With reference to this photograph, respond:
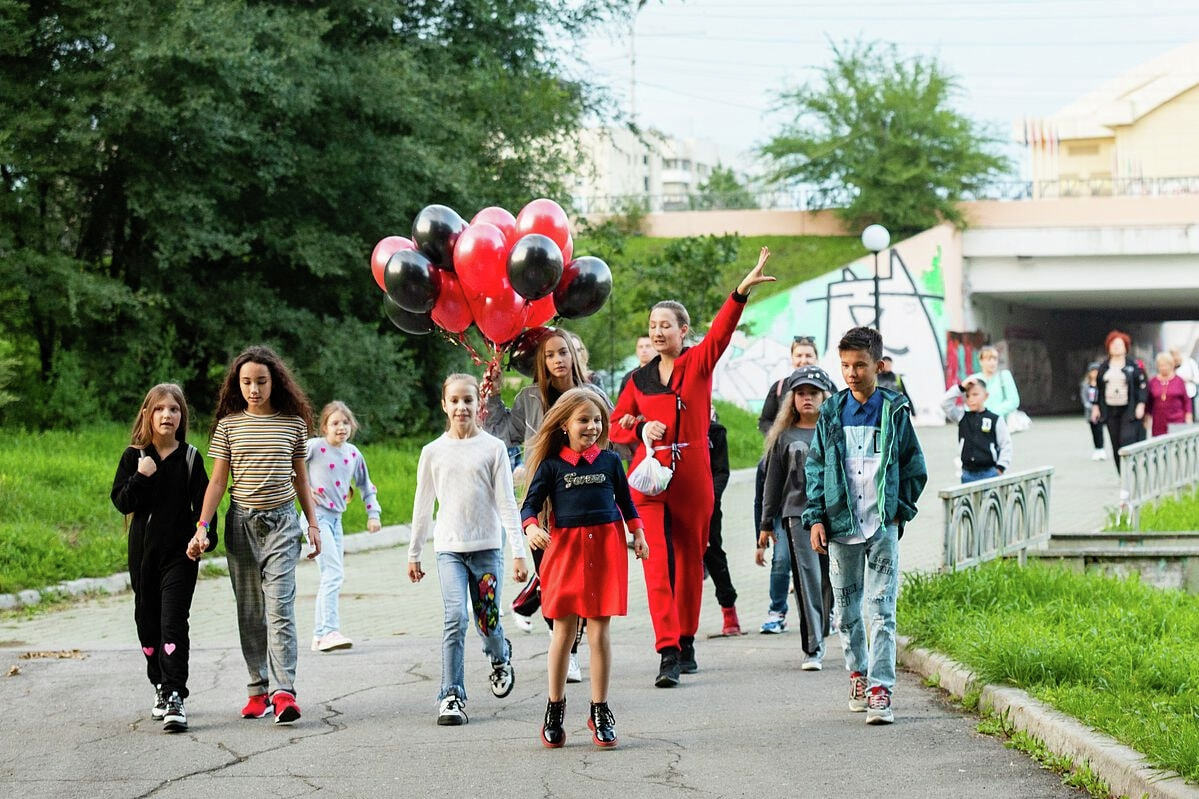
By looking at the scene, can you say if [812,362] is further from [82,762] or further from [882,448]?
[82,762]

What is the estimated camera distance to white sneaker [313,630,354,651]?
958 cm

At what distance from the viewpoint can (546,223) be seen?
33.6ft

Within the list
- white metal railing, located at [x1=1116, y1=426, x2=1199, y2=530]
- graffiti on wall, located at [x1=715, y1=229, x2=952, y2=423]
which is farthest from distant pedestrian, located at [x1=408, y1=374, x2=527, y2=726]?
graffiti on wall, located at [x1=715, y1=229, x2=952, y2=423]

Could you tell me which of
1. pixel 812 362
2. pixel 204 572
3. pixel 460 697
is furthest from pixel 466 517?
pixel 204 572

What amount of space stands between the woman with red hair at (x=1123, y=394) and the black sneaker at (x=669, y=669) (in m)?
11.3

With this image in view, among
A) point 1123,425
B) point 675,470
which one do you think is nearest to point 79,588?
point 675,470

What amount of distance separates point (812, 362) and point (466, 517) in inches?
139

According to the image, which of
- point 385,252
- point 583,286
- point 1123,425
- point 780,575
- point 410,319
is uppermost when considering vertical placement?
point 385,252

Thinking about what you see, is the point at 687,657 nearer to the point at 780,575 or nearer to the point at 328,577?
the point at 780,575

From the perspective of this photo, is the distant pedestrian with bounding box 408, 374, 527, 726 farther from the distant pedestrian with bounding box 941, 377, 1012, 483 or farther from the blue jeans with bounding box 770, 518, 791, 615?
the distant pedestrian with bounding box 941, 377, 1012, 483

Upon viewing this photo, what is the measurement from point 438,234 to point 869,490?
162 inches

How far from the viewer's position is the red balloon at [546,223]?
33.6ft

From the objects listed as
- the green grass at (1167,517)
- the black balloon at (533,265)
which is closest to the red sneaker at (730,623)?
the black balloon at (533,265)

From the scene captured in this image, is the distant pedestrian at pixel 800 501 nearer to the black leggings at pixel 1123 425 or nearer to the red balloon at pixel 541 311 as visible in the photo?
the red balloon at pixel 541 311
